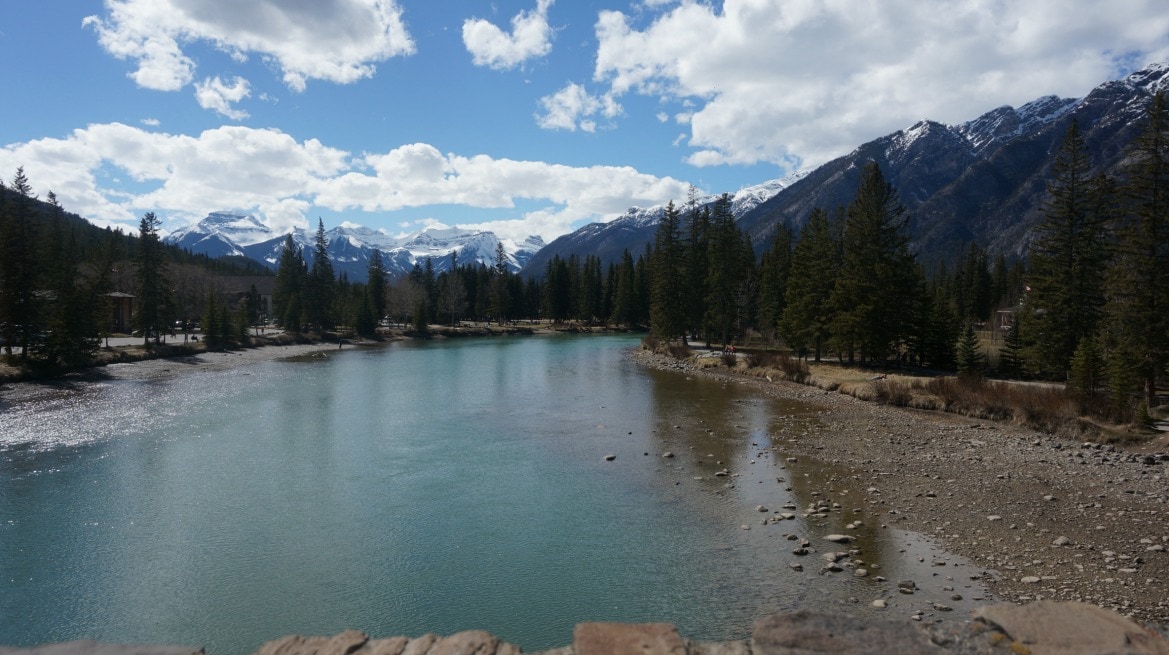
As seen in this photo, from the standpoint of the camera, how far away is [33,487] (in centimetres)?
1722

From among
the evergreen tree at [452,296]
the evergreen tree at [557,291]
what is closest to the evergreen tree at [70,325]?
the evergreen tree at [452,296]

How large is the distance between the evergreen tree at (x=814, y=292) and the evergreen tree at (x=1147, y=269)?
18.1 meters

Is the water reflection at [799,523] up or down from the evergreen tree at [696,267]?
down

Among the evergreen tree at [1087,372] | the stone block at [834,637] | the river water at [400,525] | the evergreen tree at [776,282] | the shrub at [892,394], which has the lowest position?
the river water at [400,525]

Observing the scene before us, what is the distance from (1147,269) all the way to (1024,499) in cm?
1645

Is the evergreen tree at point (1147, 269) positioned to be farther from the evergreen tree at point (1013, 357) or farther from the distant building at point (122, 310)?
the distant building at point (122, 310)

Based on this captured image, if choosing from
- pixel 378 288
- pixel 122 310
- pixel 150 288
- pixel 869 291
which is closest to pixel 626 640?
pixel 869 291

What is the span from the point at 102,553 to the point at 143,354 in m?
47.2

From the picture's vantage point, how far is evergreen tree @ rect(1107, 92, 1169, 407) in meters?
24.2

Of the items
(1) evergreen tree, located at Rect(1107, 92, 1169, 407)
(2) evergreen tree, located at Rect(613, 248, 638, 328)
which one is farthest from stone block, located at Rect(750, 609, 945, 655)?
(2) evergreen tree, located at Rect(613, 248, 638, 328)

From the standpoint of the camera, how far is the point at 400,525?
14.6m

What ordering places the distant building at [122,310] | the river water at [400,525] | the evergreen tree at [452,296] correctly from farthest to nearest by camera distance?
1. the evergreen tree at [452,296]
2. the distant building at [122,310]
3. the river water at [400,525]

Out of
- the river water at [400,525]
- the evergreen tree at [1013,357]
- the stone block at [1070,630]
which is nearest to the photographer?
the stone block at [1070,630]

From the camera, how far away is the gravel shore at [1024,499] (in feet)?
35.3
